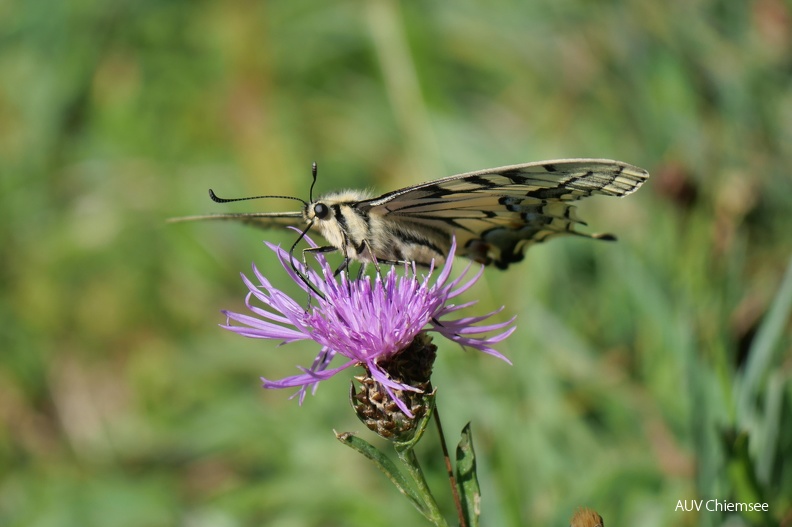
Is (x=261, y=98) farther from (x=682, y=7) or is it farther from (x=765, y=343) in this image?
(x=765, y=343)

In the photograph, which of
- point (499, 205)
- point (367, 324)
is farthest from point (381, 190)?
point (367, 324)

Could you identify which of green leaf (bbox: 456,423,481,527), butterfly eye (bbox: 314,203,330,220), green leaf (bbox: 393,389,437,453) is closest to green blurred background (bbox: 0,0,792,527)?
green leaf (bbox: 456,423,481,527)

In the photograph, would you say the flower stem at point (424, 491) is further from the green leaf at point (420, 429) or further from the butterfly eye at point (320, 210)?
the butterfly eye at point (320, 210)

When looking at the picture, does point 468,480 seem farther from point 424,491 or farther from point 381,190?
point 381,190

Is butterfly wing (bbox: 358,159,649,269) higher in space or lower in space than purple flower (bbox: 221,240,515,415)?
higher

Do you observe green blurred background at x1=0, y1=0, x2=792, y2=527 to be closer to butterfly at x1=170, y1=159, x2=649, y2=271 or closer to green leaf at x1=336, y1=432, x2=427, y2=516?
butterfly at x1=170, y1=159, x2=649, y2=271

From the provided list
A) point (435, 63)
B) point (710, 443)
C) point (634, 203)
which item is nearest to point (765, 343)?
point (710, 443)
